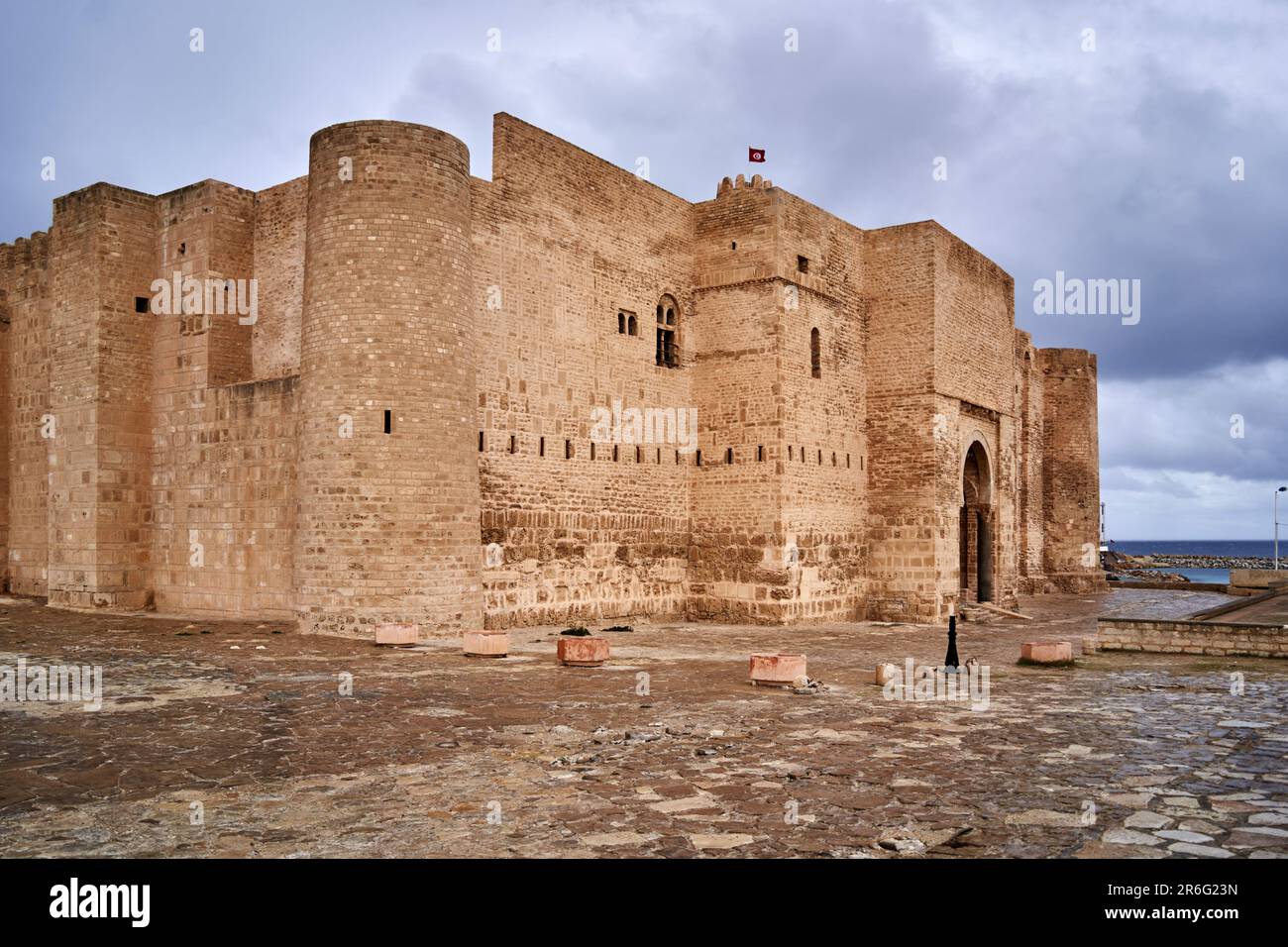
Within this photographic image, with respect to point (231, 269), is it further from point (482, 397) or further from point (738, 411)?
point (738, 411)

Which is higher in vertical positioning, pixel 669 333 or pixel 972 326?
pixel 972 326

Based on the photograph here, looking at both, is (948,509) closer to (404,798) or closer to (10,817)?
(404,798)

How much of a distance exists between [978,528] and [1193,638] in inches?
503

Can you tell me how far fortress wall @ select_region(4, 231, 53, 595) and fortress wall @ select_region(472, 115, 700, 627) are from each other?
1064 centimetres

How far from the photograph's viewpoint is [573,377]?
63.1 feet

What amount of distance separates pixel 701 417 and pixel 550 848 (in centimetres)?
1740

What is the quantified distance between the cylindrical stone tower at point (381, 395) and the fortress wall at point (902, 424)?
11330 millimetres

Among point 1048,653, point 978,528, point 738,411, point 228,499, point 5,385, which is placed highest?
point 5,385

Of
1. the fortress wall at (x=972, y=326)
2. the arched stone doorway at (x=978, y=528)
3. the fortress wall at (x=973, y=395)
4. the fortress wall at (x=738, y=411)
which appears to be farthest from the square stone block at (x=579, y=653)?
the arched stone doorway at (x=978, y=528)

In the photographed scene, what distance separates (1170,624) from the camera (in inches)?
580

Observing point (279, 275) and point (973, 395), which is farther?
point (973, 395)

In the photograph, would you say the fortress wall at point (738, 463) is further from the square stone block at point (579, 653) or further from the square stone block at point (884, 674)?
the square stone block at point (884, 674)

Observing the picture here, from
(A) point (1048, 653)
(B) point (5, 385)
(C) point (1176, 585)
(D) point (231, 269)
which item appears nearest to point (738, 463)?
(A) point (1048, 653)

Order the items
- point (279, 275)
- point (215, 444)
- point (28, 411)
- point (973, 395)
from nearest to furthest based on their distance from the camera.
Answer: point (215, 444) < point (279, 275) < point (28, 411) < point (973, 395)
